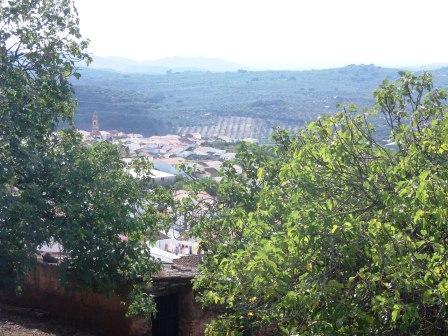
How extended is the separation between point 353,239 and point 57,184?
507 centimetres

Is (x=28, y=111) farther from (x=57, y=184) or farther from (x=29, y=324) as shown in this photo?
Answer: (x=29, y=324)

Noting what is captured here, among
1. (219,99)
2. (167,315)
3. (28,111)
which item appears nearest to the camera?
(28,111)

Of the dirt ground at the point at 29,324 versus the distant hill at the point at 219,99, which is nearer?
the dirt ground at the point at 29,324

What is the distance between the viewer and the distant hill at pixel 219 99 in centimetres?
8850

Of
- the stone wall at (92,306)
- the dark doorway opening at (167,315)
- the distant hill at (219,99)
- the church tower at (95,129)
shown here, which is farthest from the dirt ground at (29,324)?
the distant hill at (219,99)

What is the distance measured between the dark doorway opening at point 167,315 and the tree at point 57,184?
4.53ft

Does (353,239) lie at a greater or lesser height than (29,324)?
greater

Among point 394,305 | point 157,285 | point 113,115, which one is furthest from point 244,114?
point 394,305

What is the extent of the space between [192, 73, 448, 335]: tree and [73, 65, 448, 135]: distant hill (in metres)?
47.2

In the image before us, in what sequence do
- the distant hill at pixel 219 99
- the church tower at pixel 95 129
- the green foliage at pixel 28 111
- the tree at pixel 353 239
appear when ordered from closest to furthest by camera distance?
1. the tree at pixel 353 239
2. the green foliage at pixel 28 111
3. the church tower at pixel 95 129
4. the distant hill at pixel 219 99

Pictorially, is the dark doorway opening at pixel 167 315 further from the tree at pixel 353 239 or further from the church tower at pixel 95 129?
the church tower at pixel 95 129

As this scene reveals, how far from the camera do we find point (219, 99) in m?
123

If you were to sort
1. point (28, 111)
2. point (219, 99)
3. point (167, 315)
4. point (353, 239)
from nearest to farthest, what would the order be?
point (353, 239)
point (28, 111)
point (167, 315)
point (219, 99)

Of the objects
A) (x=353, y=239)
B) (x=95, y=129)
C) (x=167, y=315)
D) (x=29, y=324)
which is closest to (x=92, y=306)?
(x=29, y=324)
